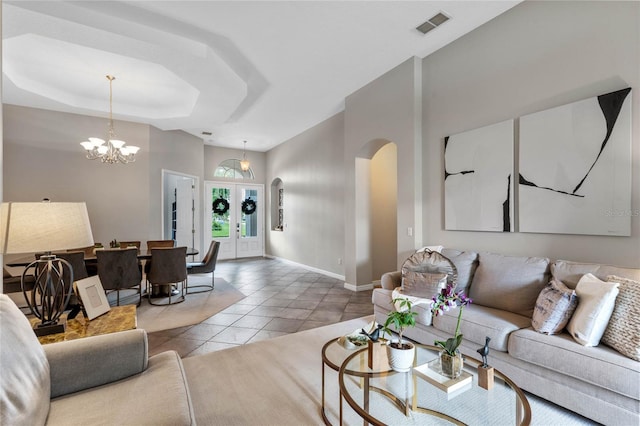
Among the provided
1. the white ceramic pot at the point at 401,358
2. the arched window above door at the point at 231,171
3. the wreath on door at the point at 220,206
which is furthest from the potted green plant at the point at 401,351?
the arched window above door at the point at 231,171

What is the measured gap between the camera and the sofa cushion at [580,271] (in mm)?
2023

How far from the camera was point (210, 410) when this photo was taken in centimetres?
195

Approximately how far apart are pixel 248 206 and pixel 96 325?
6879 millimetres

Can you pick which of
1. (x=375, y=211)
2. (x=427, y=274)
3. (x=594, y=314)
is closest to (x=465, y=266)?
(x=427, y=274)

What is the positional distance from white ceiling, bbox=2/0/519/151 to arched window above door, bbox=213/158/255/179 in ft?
9.93

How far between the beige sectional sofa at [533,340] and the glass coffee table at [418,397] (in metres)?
0.54

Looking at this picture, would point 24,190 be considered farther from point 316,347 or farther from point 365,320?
point 365,320

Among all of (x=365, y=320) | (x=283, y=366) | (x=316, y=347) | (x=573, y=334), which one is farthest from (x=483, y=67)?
(x=283, y=366)

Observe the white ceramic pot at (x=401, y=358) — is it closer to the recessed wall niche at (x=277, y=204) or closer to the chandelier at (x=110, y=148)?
the chandelier at (x=110, y=148)

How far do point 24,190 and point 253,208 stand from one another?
499 cm

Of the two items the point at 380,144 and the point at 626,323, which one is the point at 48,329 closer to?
the point at 626,323

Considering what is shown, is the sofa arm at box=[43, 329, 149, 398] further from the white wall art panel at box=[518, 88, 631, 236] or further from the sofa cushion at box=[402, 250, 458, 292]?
the white wall art panel at box=[518, 88, 631, 236]

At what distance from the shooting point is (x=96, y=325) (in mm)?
2070

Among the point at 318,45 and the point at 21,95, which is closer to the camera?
the point at 318,45
